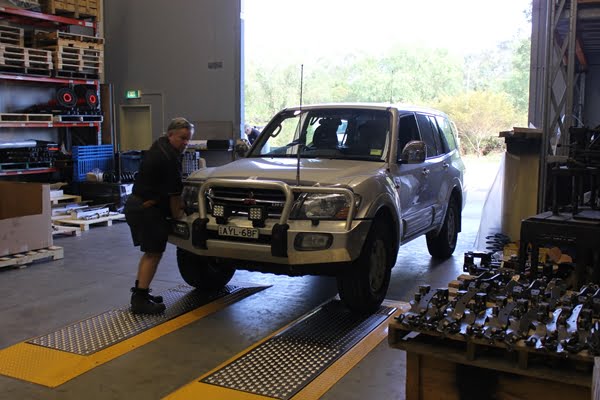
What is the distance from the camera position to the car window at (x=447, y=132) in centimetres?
776

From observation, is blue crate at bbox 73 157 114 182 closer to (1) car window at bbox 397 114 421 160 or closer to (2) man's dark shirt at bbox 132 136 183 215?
(2) man's dark shirt at bbox 132 136 183 215

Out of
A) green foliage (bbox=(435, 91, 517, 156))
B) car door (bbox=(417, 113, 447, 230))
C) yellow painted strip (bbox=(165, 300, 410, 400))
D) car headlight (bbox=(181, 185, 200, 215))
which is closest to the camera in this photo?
yellow painted strip (bbox=(165, 300, 410, 400))

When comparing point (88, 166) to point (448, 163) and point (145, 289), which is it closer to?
point (145, 289)

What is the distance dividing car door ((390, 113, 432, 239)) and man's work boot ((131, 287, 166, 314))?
245 cm

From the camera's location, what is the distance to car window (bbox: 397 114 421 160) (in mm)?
6271

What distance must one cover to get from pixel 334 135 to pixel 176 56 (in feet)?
29.5

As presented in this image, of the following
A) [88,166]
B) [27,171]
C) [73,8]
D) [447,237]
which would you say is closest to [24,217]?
[27,171]

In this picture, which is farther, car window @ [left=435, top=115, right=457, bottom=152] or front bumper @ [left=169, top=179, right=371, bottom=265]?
car window @ [left=435, top=115, right=457, bottom=152]

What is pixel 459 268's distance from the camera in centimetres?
731

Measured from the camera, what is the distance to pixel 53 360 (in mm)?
4406

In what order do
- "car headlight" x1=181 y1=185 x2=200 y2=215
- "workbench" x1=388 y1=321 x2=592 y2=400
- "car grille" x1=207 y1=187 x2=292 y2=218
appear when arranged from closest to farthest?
"workbench" x1=388 y1=321 x2=592 y2=400 → "car grille" x1=207 y1=187 x2=292 y2=218 → "car headlight" x1=181 y1=185 x2=200 y2=215

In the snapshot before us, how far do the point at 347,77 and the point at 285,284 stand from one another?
1529 cm

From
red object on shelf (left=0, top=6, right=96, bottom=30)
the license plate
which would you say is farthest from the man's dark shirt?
red object on shelf (left=0, top=6, right=96, bottom=30)

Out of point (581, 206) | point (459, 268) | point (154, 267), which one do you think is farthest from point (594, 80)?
point (154, 267)
